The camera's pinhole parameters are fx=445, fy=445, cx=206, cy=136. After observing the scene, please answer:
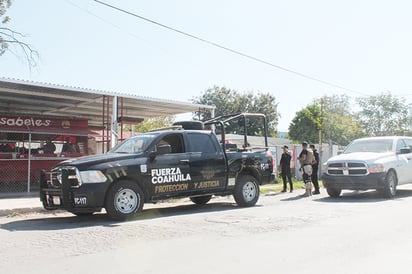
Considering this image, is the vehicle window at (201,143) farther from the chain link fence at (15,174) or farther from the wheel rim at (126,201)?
the chain link fence at (15,174)

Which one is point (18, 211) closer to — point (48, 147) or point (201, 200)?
point (201, 200)

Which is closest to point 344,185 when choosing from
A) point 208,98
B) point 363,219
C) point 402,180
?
point 402,180

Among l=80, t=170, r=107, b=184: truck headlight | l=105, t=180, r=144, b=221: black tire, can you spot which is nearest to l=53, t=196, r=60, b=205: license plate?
l=80, t=170, r=107, b=184: truck headlight

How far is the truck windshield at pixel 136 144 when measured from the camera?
9875 millimetres

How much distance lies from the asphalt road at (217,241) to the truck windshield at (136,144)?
4.92 feet

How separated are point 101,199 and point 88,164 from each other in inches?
29.3

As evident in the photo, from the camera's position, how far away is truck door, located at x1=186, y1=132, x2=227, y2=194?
10461mm

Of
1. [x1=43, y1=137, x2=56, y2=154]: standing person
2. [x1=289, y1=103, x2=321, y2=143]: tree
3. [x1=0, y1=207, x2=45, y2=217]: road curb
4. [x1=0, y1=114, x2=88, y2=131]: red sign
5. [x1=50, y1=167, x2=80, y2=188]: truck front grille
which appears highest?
[x1=289, y1=103, x2=321, y2=143]: tree

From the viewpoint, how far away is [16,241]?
7121 mm

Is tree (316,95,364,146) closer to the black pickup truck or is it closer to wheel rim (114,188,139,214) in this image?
the black pickup truck

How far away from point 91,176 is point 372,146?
29.7 feet

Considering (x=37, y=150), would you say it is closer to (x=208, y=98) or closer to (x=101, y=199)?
(x=101, y=199)

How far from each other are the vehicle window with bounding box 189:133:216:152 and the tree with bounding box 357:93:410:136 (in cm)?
3153

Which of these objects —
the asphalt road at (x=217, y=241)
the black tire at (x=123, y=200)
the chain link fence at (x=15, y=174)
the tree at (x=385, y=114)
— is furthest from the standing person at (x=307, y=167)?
the tree at (x=385, y=114)
